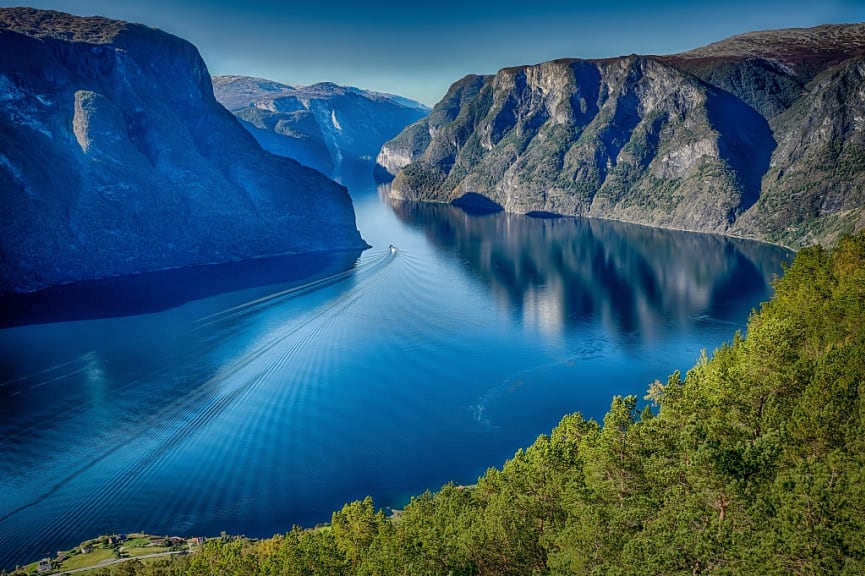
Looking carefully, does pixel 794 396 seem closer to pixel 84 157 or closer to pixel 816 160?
pixel 84 157

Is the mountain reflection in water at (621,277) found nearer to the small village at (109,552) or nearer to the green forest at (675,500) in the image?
the green forest at (675,500)

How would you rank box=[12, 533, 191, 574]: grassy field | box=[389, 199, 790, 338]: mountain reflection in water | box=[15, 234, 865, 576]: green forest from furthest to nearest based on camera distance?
box=[389, 199, 790, 338]: mountain reflection in water
box=[12, 533, 191, 574]: grassy field
box=[15, 234, 865, 576]: green forest

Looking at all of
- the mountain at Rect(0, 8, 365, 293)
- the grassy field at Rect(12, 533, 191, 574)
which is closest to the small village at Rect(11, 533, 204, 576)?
the grassy field at Rect(12, 533, 191, 574)

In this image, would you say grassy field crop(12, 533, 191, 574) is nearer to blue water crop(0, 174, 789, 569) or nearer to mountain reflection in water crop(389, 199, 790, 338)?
blue water crop(0, 174, 789, 569)

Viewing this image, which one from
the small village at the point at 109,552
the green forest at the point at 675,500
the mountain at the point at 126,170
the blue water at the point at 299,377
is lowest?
the small village at the point at 109,552

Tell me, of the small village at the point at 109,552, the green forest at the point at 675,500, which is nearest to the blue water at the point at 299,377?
the small village at the point at 109,552
